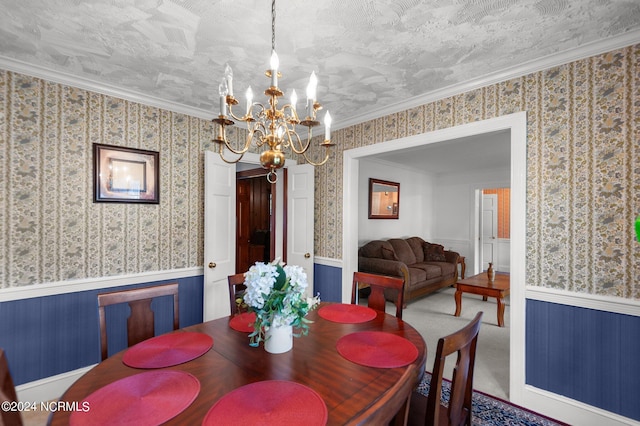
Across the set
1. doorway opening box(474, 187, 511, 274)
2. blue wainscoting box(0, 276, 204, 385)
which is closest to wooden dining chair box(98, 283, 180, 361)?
blue wainscoting box(0, 276, 204, 385)

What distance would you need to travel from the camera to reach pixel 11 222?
2.17 metres

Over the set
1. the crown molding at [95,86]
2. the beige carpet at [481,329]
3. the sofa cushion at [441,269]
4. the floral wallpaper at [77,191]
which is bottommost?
the beige carpet at [481,329]

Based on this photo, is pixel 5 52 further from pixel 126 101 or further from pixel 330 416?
pixel 330 416

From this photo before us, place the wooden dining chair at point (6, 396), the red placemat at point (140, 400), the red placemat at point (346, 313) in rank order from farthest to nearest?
the red placemat at point (346, 313) < the red placemat at point (140, 400) < the wooden dining chair at point (6, 396)

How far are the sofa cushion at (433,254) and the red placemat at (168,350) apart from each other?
5122 millimetres

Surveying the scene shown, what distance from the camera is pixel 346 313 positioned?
1.91m

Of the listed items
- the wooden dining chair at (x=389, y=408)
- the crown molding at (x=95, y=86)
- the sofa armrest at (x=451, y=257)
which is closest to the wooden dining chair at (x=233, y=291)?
the wooden dining chair at (x=389, y=408)

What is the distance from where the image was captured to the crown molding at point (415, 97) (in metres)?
1.89

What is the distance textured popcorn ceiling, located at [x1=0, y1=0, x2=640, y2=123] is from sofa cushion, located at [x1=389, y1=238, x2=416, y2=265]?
335 cm

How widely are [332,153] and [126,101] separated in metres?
2.18

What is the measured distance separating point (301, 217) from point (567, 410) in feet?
9.37

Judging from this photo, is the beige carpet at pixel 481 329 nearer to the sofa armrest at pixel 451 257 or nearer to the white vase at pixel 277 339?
the sofa armrest at pixel 451 257

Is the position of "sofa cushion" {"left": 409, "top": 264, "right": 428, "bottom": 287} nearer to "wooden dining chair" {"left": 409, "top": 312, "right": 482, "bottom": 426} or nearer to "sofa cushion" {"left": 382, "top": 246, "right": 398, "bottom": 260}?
"sofa cushion" {"left": 382, "top": 246, "right": 398, "bottom": 260}

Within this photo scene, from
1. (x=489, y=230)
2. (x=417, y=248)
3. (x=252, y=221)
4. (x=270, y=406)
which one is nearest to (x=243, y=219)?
(x=252, y=221)
